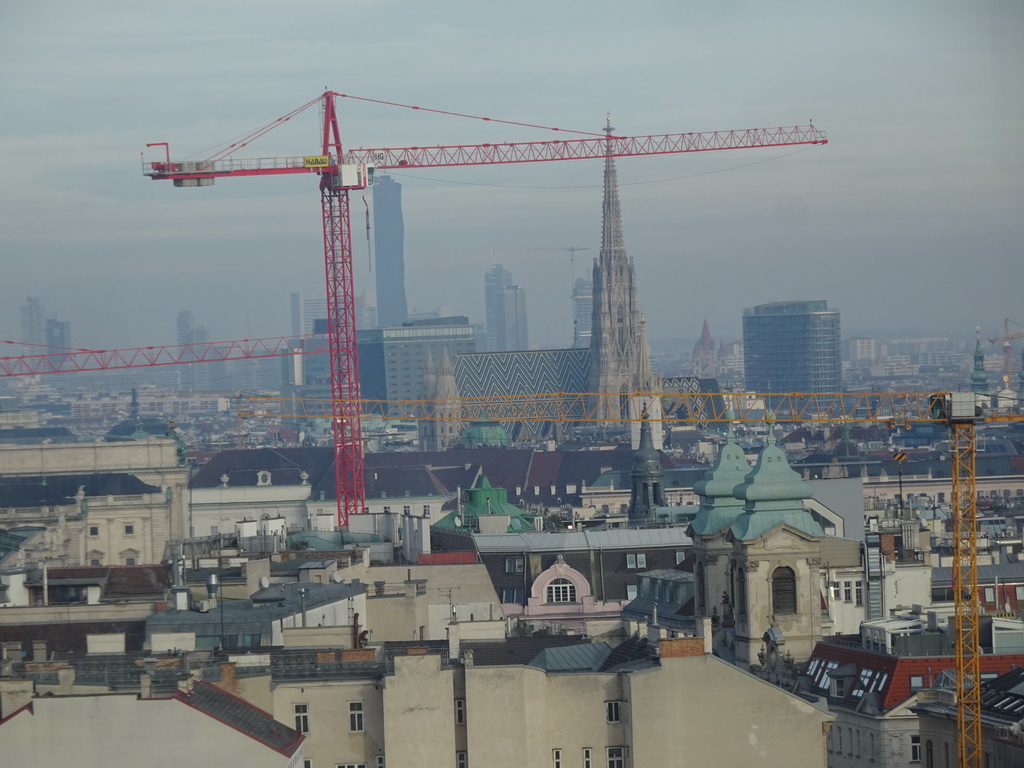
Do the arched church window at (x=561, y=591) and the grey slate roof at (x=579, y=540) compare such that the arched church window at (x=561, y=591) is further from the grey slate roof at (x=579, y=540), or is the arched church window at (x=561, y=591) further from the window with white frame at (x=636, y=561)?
the grey slate roof at (x=579, y=540)

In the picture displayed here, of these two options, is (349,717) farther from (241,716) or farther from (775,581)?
(775,581)

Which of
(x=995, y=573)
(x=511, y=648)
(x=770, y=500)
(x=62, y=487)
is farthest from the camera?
(x=62, y=487)

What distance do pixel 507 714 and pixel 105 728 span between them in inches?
298

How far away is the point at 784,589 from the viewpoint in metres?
75.8

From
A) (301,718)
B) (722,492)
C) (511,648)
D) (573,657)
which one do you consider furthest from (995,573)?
(301,718)

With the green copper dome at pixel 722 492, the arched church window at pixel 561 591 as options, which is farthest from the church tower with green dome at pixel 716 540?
the arched church window at pixel 561 591

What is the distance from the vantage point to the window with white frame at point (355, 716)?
50062 mm

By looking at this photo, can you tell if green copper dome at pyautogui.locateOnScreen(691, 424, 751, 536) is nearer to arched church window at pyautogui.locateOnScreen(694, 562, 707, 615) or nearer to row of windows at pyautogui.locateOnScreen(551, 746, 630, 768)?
arched church window at pyautogui.locateOnScreen(694, 562, 707, 615)

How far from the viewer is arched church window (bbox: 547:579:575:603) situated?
9638 cm

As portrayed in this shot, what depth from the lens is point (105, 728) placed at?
45.0 metres

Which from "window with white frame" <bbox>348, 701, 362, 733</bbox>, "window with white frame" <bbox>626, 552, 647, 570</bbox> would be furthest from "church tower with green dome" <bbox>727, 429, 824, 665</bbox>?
"window with white frame" <bbox>348, 701, 362, 733</bbox>

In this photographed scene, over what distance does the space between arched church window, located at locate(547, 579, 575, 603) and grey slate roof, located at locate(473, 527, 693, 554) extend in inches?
116

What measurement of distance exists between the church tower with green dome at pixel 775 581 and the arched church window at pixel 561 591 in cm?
2008

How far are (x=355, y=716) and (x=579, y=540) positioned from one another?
50.9 m
